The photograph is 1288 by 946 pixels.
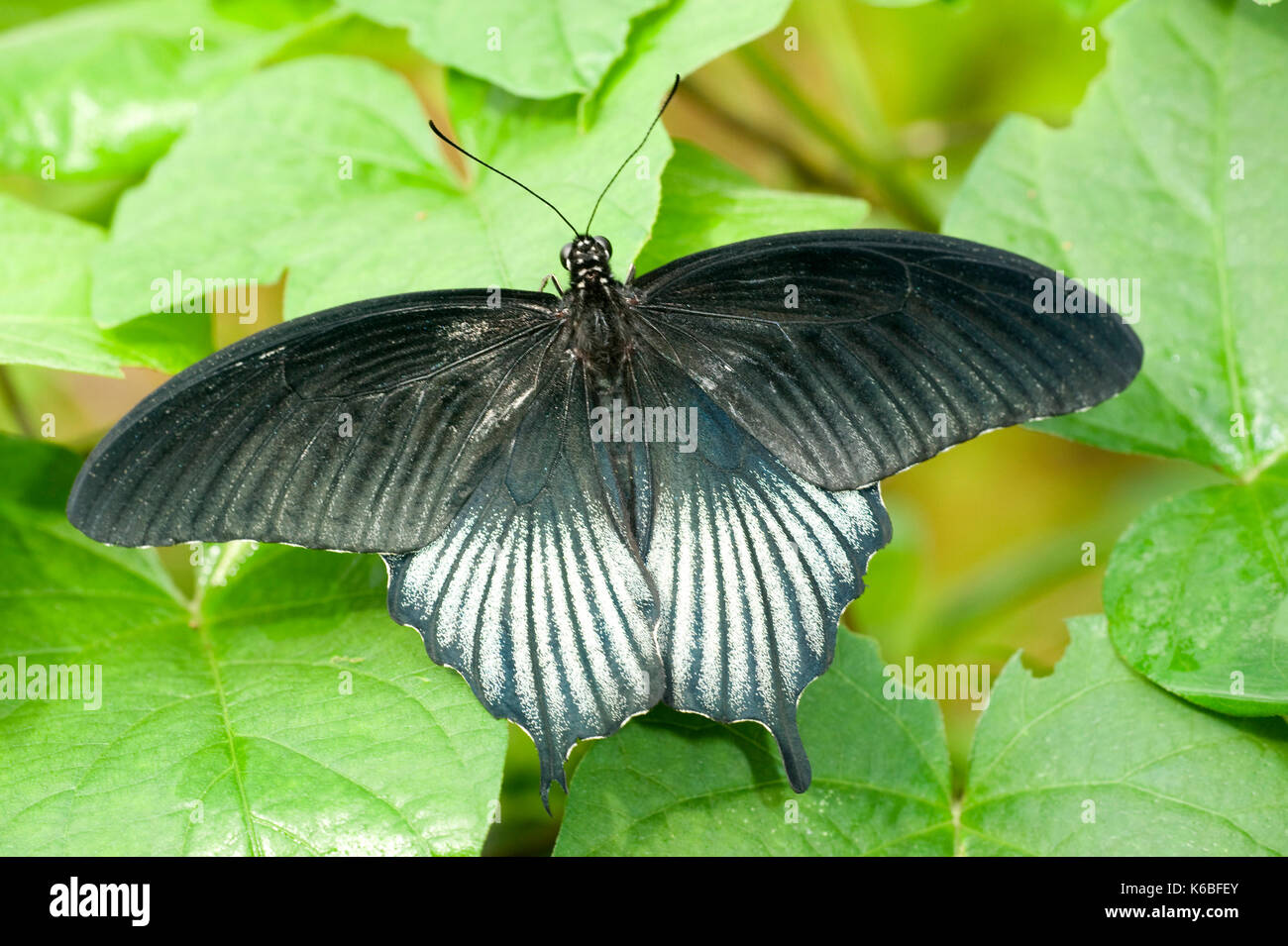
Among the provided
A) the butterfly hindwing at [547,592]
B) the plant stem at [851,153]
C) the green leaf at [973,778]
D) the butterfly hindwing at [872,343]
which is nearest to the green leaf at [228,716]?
the butterfly hindwing at [547,592]

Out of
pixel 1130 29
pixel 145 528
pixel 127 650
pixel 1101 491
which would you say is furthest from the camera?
pixel 1101 491

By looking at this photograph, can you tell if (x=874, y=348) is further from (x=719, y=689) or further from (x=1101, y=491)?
(x=1101, y=491)

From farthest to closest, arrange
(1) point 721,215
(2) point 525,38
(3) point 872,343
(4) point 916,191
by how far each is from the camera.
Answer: (4) point 916,191 → (1) point 721,215 → (2) point 525,38 → (3) point 872,343

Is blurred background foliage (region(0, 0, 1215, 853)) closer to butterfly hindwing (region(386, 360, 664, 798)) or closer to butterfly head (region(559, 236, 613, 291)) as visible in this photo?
butterfly hindwing (region(386, 360, 664, 798))

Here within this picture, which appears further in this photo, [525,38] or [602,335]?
[525,38]

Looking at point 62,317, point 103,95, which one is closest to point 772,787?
point 62,317

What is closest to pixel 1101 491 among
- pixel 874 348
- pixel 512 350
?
Answer: pixel 874 348

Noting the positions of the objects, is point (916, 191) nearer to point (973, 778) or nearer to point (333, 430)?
point (973, 778)
